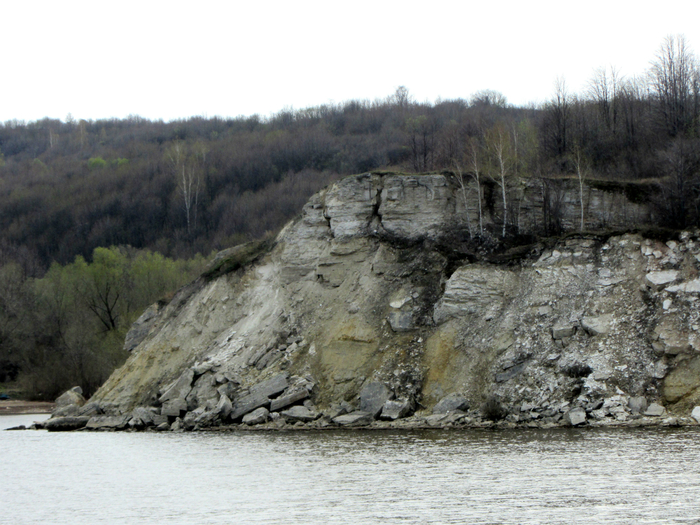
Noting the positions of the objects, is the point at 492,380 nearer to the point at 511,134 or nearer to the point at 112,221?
the point at 511,134

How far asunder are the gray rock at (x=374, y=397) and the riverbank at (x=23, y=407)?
31.1 meters

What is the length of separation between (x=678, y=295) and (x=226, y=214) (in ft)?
218

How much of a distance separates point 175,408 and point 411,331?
11531mm

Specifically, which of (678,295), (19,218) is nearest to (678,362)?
(678,295)

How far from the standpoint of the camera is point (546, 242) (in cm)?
3234

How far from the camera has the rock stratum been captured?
27.1 metres

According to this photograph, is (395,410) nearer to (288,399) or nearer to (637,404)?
(288,399)

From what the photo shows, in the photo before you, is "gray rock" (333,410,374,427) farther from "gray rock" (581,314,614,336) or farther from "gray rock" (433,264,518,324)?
"gray rock" (581,314,614,336)

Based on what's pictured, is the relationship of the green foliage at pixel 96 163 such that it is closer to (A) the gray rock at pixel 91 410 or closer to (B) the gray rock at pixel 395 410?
(A) the gray rock at pixel 91 410

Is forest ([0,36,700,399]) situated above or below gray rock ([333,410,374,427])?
above

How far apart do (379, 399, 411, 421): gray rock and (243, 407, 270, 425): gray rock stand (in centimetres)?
509

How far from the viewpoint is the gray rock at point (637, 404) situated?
25500 mm

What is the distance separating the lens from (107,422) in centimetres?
3481

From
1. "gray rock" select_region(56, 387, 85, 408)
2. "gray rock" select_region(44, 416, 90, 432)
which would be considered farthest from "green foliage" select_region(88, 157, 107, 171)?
"gray rock" select_region(44, 416, 90, 432)
